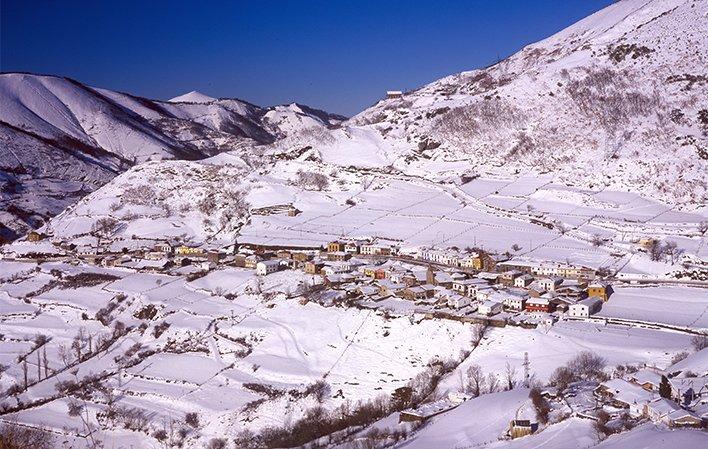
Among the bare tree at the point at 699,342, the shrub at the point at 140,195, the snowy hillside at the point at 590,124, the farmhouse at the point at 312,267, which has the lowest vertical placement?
the bare tree at the point at 699,342

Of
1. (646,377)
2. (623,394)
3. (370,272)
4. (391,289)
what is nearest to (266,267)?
(370,272)

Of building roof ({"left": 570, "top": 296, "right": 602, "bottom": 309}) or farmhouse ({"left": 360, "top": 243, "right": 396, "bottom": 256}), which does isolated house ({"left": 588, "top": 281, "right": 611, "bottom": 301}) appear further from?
farmhouse ({"left": 360, "top": 243, "right": 396, "bottom": 256})

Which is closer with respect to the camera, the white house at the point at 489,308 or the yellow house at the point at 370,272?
the white house at the point at 489,308

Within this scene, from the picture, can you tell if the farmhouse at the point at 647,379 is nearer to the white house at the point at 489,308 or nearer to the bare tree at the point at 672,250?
the white house at the point at 489,308

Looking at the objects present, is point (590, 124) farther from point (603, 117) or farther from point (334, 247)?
point (334, 247)

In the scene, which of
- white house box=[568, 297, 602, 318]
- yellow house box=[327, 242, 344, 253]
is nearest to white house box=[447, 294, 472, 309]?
white house box=[568, 297, 602, 318]

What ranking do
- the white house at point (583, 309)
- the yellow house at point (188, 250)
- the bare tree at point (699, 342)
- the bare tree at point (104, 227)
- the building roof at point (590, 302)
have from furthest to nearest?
the bare tree at point (104, 227) < the yellow house at point (188, 250) < the building roof at point (590, 302) < the white house at point (583, 309) < the bare tree at point (699, 342)

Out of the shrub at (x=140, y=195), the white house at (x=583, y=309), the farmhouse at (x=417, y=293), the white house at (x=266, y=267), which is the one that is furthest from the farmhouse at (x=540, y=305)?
the shrub at (x=140, y=195)

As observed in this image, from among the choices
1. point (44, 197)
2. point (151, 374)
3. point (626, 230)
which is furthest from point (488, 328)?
point (44, 197)
